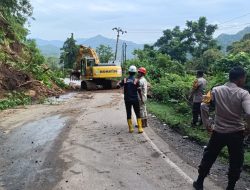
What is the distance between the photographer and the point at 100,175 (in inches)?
331

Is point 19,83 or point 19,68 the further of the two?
point 19,68

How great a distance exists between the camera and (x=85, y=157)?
32.6 ft

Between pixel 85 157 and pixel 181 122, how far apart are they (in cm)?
646

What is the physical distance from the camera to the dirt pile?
79.5ft

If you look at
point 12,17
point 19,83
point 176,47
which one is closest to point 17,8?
point 12,17

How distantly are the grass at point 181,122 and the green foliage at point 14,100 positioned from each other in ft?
21.6

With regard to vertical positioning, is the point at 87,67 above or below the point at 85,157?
above

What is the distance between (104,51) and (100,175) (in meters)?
98.5

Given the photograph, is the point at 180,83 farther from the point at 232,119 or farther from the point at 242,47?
the point at 242,47

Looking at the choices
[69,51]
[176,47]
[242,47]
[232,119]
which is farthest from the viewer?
[69,51]

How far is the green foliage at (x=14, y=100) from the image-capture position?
811 inches

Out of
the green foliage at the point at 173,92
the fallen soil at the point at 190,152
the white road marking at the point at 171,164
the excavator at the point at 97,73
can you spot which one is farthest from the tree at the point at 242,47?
the white road marking at the point at 171,164

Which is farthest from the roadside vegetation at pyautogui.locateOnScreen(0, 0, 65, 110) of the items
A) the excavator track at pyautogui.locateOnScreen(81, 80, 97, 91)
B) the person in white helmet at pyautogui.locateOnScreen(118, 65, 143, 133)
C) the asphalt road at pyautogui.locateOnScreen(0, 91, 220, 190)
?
the person in white helmet at pyautogui.locateOnScreen(118, 65, 143, 133)

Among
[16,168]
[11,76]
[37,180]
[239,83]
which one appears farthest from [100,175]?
[11,76]
